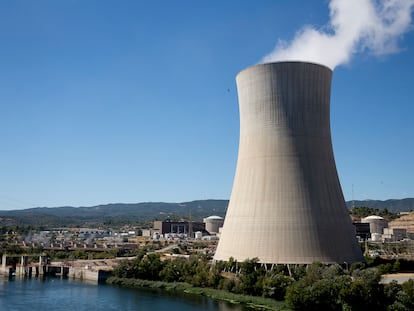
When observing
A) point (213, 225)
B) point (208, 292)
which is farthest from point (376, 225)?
point (208, 292)

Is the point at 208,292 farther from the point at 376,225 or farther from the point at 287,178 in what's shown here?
the point at 376,225

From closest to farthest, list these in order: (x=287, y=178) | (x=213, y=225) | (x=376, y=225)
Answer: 1. (x=287, y=178)
2. (x=376, y=225)
3. (x=213, y=225)

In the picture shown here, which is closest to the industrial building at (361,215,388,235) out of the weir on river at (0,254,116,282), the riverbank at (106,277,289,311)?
the weir on river at (0,254,116,282)

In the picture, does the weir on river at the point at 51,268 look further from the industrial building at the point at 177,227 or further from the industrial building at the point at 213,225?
the industrial building at the point at 177,227

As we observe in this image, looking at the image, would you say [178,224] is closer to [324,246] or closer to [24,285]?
[24,285]

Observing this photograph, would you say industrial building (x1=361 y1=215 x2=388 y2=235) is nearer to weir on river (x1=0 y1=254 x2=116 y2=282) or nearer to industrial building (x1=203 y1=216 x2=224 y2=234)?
industrial building (x1=203 y1=216 x2=224 y2=234)

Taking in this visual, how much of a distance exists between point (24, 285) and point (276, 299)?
17.0 metres

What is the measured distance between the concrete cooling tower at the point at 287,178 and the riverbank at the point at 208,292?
153 centimetres

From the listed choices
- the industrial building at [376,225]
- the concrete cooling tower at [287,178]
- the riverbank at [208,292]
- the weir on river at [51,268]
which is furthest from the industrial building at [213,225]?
the concrete cooling tower at [287,178]

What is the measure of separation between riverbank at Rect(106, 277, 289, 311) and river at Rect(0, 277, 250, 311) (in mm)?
351

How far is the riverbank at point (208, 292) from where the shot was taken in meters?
17.8

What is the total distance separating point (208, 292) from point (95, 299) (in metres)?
5.41

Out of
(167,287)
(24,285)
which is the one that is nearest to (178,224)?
(24,285)

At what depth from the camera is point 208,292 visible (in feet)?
67.3
